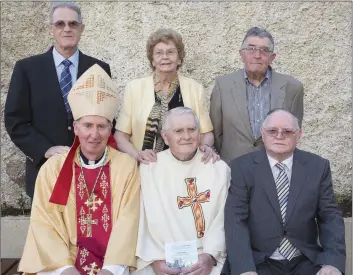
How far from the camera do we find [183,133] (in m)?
3.81

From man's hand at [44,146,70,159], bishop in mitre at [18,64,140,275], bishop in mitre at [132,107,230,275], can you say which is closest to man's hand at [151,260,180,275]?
bishop in mitre at [132,107,230,275]

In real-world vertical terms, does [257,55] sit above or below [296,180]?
above

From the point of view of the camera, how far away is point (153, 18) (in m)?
5.74

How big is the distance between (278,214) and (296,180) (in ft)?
0.77

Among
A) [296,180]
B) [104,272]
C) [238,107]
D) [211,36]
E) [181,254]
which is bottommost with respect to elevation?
[104,272]

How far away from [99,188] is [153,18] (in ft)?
7.83

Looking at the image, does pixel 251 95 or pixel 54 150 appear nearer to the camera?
pixel 54 150

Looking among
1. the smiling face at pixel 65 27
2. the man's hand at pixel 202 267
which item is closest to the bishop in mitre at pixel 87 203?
the man's hand at pixel 202 267

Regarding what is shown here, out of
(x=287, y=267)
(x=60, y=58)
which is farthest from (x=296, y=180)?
(x=60, y=58)

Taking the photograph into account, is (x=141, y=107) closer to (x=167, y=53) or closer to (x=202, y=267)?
(x=167, y=53)

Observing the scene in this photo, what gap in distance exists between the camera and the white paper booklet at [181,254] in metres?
3.68

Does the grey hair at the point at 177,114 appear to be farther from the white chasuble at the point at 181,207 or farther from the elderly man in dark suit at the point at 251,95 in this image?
the elderly man in dark suit at the point at 251,95

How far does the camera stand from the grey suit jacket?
4.30 m

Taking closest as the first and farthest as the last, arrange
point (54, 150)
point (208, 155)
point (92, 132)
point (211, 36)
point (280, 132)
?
point (280, 132), point (92, 132), point (208, 155), point (54, 150), point (211, 36)
